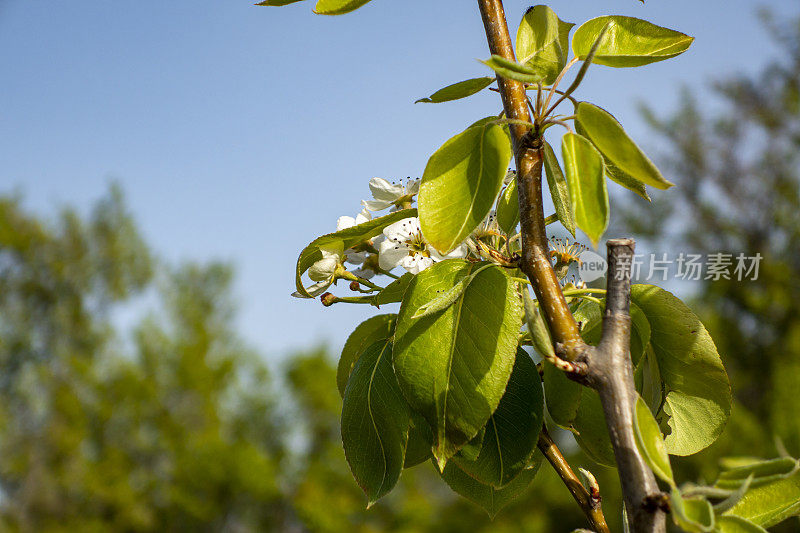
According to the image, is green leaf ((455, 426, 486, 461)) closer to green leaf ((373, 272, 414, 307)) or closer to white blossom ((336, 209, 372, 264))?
green leaf ((373, 272, 414, 307))

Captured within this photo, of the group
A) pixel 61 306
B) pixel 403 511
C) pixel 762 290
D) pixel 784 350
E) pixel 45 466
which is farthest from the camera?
pixel 61 306

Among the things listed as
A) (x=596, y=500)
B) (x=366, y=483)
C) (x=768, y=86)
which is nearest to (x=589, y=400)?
(x=596, y=500)

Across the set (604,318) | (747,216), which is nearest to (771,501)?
(604,318)

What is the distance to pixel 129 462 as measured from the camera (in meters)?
10.3

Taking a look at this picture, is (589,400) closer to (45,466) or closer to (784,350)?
(784,350)

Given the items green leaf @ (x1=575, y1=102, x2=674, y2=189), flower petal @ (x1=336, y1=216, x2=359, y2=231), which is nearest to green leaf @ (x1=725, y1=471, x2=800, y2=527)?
green leaf @ (x1=575, y1=102, x2=674, y2=189)

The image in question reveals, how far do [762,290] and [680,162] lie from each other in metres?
Result: 2.56

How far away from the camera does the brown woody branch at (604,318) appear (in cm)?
37

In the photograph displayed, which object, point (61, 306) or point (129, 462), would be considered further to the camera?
point (61, 306)

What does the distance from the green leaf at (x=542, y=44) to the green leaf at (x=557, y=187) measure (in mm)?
88

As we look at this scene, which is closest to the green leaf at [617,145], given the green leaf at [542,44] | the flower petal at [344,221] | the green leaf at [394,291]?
the green leaf at [542,44]

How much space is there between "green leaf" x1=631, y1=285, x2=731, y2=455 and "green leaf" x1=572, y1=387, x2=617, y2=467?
0.17 ft

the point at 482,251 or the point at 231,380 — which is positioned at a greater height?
the point at 482,251

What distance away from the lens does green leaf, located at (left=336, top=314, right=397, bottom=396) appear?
635 millimetres
